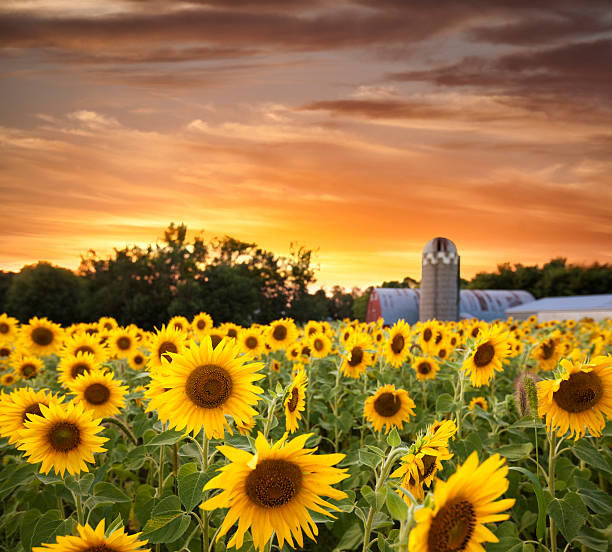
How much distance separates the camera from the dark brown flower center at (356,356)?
5145mm

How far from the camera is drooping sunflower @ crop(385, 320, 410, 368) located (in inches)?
228

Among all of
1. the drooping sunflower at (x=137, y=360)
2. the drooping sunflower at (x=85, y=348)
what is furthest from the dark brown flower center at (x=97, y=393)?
the drooping sunflower at (x=137, y=360)

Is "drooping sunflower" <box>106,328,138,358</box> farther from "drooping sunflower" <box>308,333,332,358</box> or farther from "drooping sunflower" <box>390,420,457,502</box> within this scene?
"drooping sunflower" <box>390,420,457,502</box>

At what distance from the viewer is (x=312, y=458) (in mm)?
1706

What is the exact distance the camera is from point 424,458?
2084 millimetres

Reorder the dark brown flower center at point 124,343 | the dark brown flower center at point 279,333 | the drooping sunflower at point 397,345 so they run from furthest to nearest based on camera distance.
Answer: the dark brown flower center at point 279,333
the dark brown flower center at point 124,343
the drooping sunflower at point 397,345

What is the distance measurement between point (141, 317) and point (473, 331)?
31.9 m

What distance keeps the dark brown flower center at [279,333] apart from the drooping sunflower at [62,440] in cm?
467

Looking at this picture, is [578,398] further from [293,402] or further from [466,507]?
[466,507]

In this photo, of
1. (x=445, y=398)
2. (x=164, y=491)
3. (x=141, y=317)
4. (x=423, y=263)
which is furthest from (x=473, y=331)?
(x=141, y=317)

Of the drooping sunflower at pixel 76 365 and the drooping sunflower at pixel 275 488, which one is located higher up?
the drooping sunflower at pixel 76 365

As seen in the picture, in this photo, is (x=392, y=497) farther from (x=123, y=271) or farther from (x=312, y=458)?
(x=123, y=271)

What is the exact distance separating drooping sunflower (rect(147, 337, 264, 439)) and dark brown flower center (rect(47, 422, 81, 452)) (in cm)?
54

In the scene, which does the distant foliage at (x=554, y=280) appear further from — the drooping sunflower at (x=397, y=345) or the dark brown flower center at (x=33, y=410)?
the dark brown flower center at (x=33, y=410)
